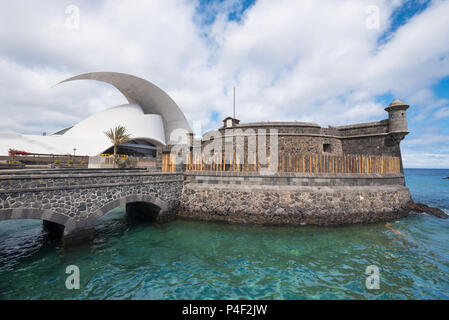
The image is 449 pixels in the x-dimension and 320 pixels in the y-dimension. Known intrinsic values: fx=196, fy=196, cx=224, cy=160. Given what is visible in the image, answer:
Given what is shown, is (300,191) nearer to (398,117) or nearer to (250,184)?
(250,184)

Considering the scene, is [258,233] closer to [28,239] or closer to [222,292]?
[222,292]

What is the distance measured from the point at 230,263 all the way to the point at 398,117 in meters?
15.0

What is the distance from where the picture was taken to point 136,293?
5.04 meters

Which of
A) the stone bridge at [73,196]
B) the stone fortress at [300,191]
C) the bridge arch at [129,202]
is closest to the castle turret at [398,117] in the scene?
the stone fortress at [300,191]

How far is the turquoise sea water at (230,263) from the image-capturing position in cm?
513

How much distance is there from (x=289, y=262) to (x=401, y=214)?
9.51 m

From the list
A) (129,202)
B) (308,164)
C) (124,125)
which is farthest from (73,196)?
(124,125)

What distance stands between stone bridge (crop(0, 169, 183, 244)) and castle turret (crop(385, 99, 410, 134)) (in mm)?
15617

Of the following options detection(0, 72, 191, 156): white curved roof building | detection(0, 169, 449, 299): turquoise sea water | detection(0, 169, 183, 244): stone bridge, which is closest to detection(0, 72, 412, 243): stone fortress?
detection(0, 169, 183, 244): stone bridge

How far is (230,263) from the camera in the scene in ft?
21.3

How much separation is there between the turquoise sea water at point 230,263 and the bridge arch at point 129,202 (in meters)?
1.03

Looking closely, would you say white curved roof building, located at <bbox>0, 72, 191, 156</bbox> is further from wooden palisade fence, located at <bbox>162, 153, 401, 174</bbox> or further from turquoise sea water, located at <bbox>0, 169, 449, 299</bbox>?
wooden palisade fence, located at <bbox>162, 153, 401, 174</bbox>

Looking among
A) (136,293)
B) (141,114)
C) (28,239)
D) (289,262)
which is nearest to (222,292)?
(136,293)
